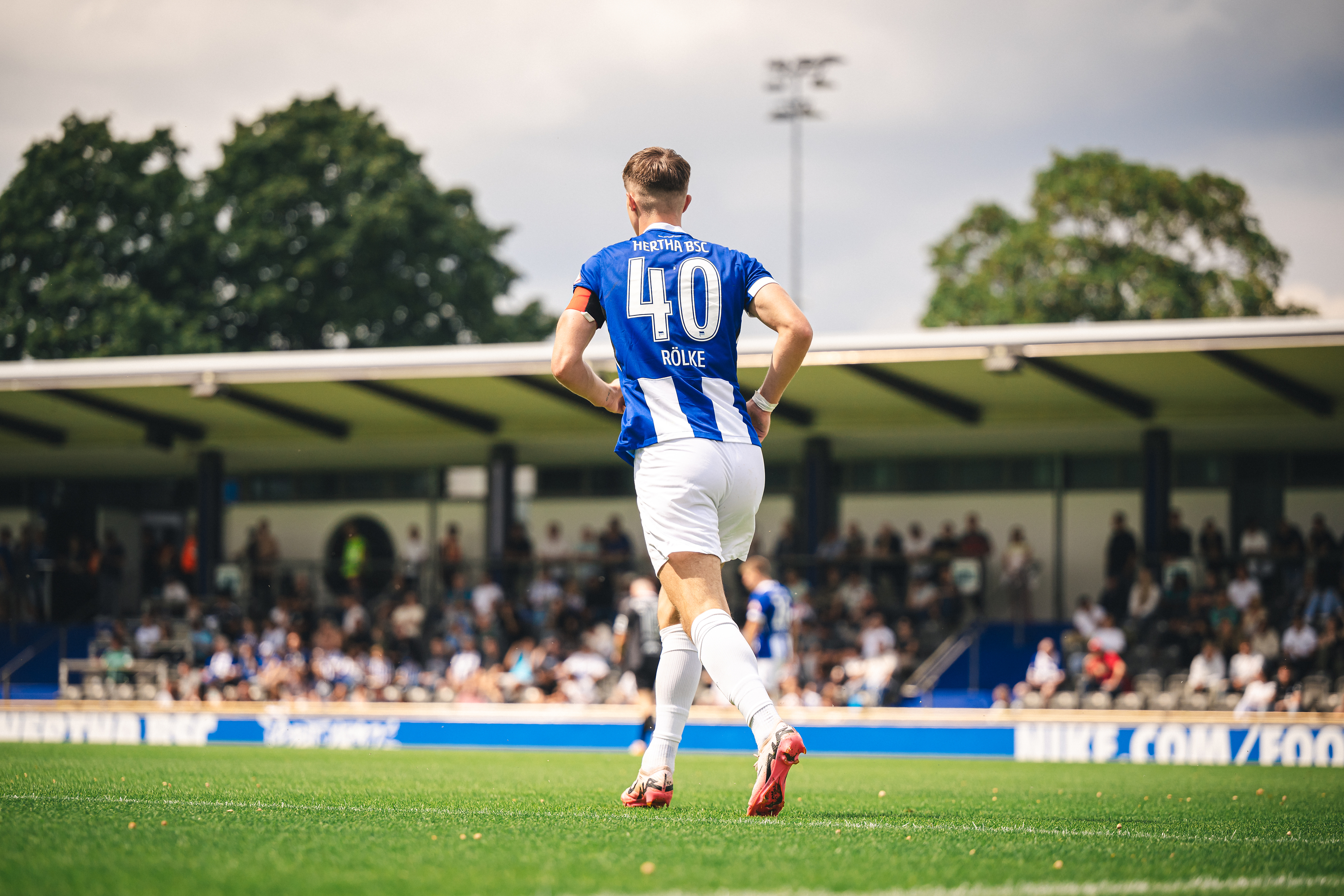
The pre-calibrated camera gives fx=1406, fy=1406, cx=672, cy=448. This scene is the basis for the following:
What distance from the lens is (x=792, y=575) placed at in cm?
2027

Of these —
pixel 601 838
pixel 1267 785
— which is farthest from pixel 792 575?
pixel 601 838

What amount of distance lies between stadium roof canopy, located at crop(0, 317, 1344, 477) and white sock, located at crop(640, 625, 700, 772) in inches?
461

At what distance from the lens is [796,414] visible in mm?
21156

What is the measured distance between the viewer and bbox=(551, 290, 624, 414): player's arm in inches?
179

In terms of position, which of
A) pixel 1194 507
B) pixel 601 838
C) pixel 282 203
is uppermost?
pixel 282 203

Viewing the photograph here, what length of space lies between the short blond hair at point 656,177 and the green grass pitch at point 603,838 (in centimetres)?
206

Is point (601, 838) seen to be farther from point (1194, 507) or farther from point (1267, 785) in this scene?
point (1194, 507)

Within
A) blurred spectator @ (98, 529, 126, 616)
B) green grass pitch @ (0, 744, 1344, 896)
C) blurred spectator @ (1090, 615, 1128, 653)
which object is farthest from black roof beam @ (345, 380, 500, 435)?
green grass pitch @ (0, 744, 1344, 896)

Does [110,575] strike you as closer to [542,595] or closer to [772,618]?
[542,595]

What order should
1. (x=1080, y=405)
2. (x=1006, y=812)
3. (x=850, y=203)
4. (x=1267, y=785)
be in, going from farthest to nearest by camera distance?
(x=850, y=203) → (x=1080, y=405) → (x=1267, y=785) → (x=1006, y=812)

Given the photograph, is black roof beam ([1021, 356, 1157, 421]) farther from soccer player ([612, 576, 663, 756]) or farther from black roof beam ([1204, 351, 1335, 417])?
soccer player ([612, 576, 663, 756])

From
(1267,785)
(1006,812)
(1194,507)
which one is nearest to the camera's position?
(1006,812)

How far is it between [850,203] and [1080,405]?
25.5 meters

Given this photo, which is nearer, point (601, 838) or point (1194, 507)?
point (601, 838)
